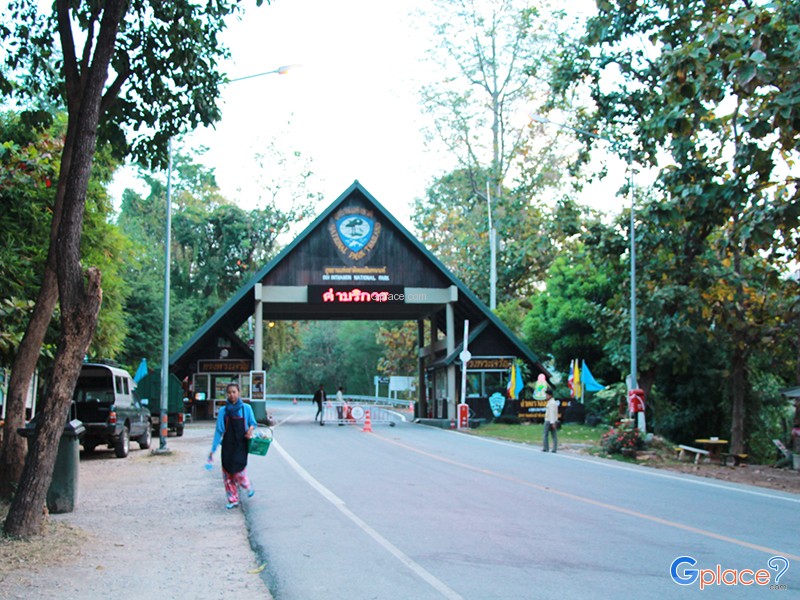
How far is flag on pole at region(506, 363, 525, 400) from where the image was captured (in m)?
38.8

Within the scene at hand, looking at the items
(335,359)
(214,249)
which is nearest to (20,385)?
(214,249)

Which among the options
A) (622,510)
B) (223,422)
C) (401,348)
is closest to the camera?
(622,510)

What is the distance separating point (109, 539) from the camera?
9.68m

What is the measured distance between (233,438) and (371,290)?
89.8 ft

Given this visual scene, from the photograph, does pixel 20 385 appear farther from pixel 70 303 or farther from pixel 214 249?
pixel 214 249

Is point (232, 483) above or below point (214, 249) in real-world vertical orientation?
below

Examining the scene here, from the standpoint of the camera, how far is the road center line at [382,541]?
727cm

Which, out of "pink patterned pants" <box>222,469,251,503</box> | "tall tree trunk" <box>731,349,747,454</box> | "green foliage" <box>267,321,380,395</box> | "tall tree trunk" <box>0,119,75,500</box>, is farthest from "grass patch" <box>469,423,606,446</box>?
"green foliage" <box>267,321,380,395</box>

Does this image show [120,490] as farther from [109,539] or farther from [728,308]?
[728,308]

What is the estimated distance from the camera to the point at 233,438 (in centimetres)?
1199

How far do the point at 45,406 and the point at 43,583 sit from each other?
233 cm

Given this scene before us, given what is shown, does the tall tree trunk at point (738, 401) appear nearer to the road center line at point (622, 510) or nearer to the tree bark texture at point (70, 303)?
the road center line at point (622, 510)

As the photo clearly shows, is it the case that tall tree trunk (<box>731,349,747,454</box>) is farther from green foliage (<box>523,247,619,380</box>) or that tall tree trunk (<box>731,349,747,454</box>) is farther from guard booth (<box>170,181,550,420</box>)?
guard booth (<box>170,181,550,420</box>)

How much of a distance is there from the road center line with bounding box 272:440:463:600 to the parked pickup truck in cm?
587
